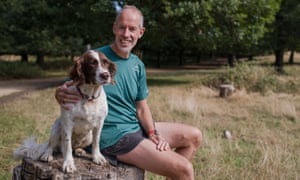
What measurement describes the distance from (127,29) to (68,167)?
1211 millimetres

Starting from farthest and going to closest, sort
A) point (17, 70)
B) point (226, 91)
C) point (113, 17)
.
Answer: point (17, 70), point (113, 17), point (226, 91)

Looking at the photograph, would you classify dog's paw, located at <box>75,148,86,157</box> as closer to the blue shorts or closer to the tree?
the blue shorts

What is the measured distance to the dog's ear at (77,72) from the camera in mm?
2594

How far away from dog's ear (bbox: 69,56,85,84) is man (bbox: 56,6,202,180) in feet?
0.88

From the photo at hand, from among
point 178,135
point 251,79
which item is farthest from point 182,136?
point 251,79

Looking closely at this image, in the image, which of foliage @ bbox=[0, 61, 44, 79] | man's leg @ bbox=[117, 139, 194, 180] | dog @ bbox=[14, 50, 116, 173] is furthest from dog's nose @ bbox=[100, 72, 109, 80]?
foliage @ bbox=[0, 61, 44, 79]

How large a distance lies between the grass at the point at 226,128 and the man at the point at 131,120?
4.63 feet

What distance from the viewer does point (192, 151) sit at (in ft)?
12.0

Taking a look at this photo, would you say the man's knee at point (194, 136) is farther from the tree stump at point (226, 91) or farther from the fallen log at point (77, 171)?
the tree stump at point (226, 91)

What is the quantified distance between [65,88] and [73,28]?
15240 millimetres

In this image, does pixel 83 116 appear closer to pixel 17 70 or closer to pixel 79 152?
pixel 79 152

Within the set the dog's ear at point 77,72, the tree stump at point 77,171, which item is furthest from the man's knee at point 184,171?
the dog's ear at point 77,72

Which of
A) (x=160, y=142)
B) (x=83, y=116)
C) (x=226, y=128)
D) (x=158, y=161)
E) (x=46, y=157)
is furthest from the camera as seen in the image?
(x=226, y=128)

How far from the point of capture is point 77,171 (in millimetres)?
2832
